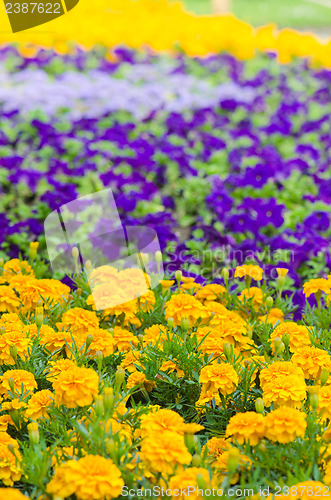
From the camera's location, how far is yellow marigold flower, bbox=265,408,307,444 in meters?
1.52

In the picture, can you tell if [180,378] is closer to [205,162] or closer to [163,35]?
[205,162]

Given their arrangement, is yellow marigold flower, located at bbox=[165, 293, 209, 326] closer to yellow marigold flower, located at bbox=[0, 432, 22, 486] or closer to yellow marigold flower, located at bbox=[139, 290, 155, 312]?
yellow marigold flower, located at bbox=[139, 290, 155, 312]

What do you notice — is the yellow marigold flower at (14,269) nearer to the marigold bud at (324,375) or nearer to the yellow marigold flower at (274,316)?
the yellow marigold flower at (274,316)

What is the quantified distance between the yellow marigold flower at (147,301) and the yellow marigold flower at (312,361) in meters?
0.65

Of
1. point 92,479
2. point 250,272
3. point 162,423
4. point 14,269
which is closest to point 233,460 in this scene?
point 162,423

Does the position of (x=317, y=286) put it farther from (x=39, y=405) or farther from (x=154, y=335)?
(x=39, y=405)

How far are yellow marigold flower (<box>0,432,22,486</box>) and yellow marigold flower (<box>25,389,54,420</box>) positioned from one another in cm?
15

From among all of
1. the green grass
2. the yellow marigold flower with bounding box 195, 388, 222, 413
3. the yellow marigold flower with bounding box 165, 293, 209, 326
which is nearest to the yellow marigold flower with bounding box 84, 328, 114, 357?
the yellow marigold flower with bounding box 165, 293, 209, 326

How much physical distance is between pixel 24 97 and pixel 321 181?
2.87m

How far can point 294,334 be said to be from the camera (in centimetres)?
201

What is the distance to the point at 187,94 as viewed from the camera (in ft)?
19.1

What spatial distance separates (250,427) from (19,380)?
0.70 metres

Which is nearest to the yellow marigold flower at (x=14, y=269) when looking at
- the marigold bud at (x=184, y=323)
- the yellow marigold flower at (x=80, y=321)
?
the yellow marigold flower at (x=80, y=321)

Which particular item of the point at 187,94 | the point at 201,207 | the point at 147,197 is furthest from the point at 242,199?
the point at 187,94
